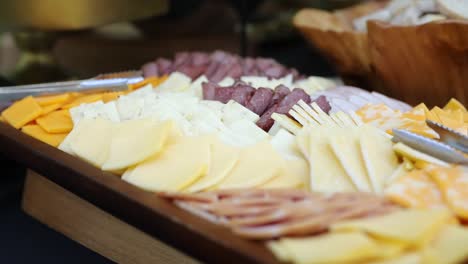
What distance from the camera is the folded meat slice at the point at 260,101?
1.40m

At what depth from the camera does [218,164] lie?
3.50 ft

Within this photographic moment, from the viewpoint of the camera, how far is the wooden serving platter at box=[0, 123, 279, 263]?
86 cm

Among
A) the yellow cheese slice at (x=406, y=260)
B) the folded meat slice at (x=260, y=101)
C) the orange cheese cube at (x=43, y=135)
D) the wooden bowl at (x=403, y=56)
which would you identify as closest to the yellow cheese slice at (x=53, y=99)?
the orange cheese cube at (x=43, y=135)

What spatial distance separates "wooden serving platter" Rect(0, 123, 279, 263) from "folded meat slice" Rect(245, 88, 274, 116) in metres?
0.41

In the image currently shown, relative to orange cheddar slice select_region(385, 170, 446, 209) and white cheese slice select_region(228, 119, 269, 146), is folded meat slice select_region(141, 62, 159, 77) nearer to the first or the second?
white cheese slice select_region(228, 119, 269, 146)

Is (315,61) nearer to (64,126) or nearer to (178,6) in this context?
(178,6)

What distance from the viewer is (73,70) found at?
236 cm

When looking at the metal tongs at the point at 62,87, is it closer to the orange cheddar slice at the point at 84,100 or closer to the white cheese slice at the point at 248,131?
the orange cheddar slice at the point at 84,100

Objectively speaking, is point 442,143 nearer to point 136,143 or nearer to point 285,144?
point 285,144

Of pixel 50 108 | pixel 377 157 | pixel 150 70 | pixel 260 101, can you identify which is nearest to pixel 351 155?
pixel 377 157

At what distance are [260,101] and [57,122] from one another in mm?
444

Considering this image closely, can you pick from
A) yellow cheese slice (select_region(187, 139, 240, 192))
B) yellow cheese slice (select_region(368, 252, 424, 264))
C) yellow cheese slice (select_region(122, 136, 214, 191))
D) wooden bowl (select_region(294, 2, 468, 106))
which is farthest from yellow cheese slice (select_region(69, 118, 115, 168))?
wooden bowl (select_region(294, 2, 468, 106))

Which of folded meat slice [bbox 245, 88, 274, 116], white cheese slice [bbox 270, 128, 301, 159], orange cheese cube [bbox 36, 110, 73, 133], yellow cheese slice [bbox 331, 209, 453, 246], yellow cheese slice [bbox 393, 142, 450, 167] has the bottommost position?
orange cheese cube [bbox 36, 110, 73, 133]

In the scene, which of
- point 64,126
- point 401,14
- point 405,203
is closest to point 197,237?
point 405,203
